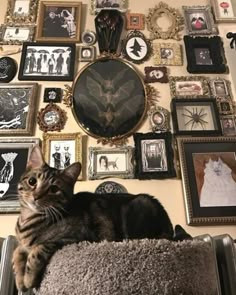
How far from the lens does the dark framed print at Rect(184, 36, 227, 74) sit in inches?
55.9

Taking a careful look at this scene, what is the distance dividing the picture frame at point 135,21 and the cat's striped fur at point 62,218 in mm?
899

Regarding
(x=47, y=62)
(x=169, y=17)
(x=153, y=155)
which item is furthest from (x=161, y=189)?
(x=169, y=17)

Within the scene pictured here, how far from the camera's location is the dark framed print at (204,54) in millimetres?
1419

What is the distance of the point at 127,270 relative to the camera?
23.9 inches

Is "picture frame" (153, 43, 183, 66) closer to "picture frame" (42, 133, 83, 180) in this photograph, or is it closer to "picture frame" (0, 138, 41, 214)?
"picture frame" (42, 133, 83, 180)

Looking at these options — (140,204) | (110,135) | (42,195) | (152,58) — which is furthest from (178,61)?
(42,195)

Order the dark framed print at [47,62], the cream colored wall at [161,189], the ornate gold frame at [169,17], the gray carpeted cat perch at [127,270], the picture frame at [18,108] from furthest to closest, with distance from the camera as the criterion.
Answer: the ornate gold frame at [169,17] → the dark framed print at [47,62] → the picture frame at [18,108] → the cream colored wall at [161,189] → the gray carpeted cat perch at [127,270]

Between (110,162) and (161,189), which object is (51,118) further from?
(161,189)

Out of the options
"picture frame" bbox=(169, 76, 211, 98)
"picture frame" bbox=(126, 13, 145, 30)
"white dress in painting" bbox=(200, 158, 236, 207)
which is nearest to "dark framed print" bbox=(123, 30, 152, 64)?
"picture frame" bbox=(126, 13, 145, 30)

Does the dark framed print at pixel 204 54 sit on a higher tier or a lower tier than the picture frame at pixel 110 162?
higher

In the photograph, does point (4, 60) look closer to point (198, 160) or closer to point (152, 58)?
point (152, 58)

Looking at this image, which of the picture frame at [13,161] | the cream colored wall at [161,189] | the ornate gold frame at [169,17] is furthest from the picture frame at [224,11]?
the picture frame at [13,161]

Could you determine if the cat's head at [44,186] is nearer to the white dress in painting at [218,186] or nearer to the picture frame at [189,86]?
the white dress in painting at [218,186]

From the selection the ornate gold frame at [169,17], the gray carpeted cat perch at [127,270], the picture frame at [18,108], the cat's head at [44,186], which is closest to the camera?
the gray carpeted cat perch at [127,270]
